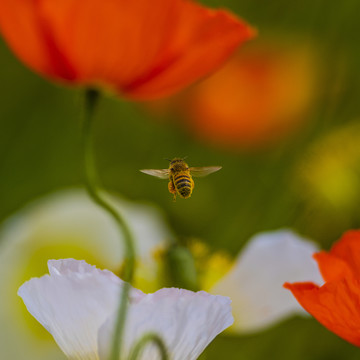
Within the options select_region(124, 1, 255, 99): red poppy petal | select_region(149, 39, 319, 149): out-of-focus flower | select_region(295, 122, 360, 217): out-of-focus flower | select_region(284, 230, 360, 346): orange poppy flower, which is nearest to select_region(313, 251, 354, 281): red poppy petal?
select_region(284, 230, 360, 346): orange poppy flower

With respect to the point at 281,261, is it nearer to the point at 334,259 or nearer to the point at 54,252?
the point at 334,259

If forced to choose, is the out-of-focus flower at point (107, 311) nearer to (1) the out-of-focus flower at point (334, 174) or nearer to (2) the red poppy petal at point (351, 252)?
(2) the red poppy petal at point (351, 252)

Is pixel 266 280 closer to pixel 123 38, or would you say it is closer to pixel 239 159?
pixel 123 38

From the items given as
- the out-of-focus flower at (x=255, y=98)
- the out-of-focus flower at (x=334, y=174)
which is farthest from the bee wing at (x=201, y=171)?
the out-of-focus flower at (x=255, y=98)

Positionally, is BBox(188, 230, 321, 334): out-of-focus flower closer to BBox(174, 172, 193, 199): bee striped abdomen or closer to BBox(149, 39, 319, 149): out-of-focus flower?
BBox(174, 172, 193, 199): bee striped abdomen

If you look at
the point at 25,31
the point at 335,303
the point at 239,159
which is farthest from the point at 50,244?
the point at 239,159

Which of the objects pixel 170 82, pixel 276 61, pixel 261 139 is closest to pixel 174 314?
pixel 170 82

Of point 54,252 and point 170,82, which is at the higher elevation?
point 170,82

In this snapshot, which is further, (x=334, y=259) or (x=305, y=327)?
(x=305, y=327)
